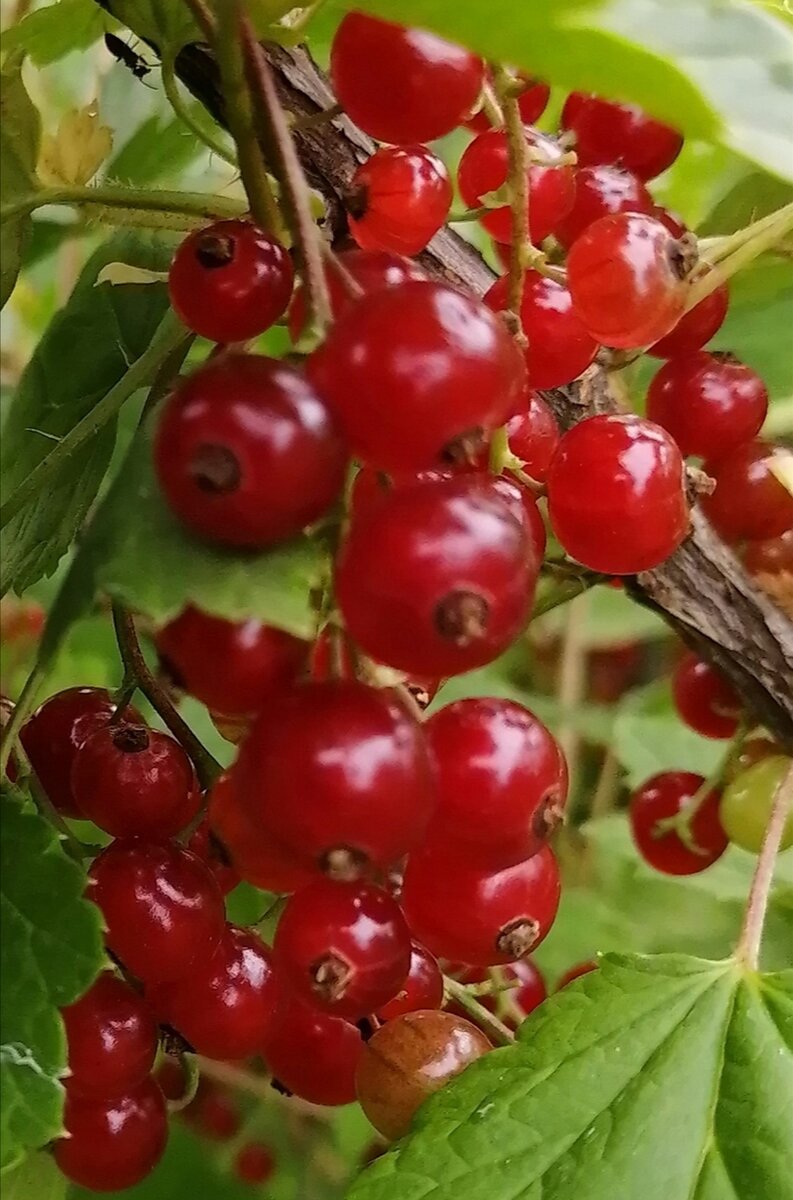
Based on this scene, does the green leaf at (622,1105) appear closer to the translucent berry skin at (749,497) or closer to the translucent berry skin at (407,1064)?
the translucent berry skin at (407,1064)

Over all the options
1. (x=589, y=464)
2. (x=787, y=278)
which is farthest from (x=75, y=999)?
(x=787, y=278)

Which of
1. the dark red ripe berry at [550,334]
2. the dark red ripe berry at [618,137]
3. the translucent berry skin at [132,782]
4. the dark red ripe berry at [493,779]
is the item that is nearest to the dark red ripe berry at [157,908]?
the translucent berry skin at [132,782]

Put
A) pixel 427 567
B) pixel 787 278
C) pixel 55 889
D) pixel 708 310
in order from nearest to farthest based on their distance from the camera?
1. pixel 427 567
2. pixel 55 889
3. pixel 708 310
4. pixel 787 278

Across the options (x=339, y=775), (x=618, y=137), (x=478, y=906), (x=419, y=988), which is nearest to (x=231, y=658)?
(x=339, y=775)

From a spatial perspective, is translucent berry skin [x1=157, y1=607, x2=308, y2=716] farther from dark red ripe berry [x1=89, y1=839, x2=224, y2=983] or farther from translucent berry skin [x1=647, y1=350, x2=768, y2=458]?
translucent berry skin [x1=647, y1=350, x2=768, y2=458]

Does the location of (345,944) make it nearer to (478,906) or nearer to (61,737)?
(478,906)

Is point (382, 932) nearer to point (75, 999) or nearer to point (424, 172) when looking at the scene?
point (75, 999)
